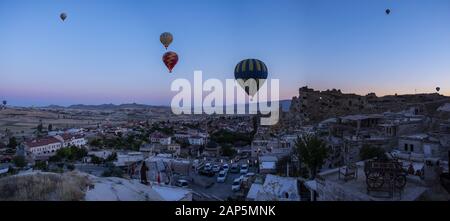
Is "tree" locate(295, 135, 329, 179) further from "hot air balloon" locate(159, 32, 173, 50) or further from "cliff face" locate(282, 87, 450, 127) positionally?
"cliff face" locate(282, 87, 450, 127)

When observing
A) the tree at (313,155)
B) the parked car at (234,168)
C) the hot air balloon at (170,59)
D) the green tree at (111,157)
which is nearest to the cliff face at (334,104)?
the parked car at (234,168)

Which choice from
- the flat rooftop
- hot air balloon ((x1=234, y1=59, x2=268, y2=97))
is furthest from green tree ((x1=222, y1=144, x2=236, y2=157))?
the flat rooftop

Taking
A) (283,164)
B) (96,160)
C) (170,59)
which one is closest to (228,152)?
(96,160)

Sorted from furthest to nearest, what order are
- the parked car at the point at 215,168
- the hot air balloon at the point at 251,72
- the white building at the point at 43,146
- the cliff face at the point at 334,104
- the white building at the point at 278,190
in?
the cliff face at the point at 334,104 < the white building at the point at 43,146 < the parked car at the point at 215,168 < the hot air balloon at the point at 251,72 < the white building at the point at 278,190

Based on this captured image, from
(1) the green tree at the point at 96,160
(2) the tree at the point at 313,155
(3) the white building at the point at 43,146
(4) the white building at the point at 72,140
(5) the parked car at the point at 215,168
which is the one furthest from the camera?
(4) the white building at the point at 72,140

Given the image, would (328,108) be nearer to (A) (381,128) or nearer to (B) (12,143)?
(A) (381,128)

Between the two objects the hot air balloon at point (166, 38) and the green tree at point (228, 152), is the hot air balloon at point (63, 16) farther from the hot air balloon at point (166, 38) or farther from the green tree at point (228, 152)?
the green tree at point (228, 152)
